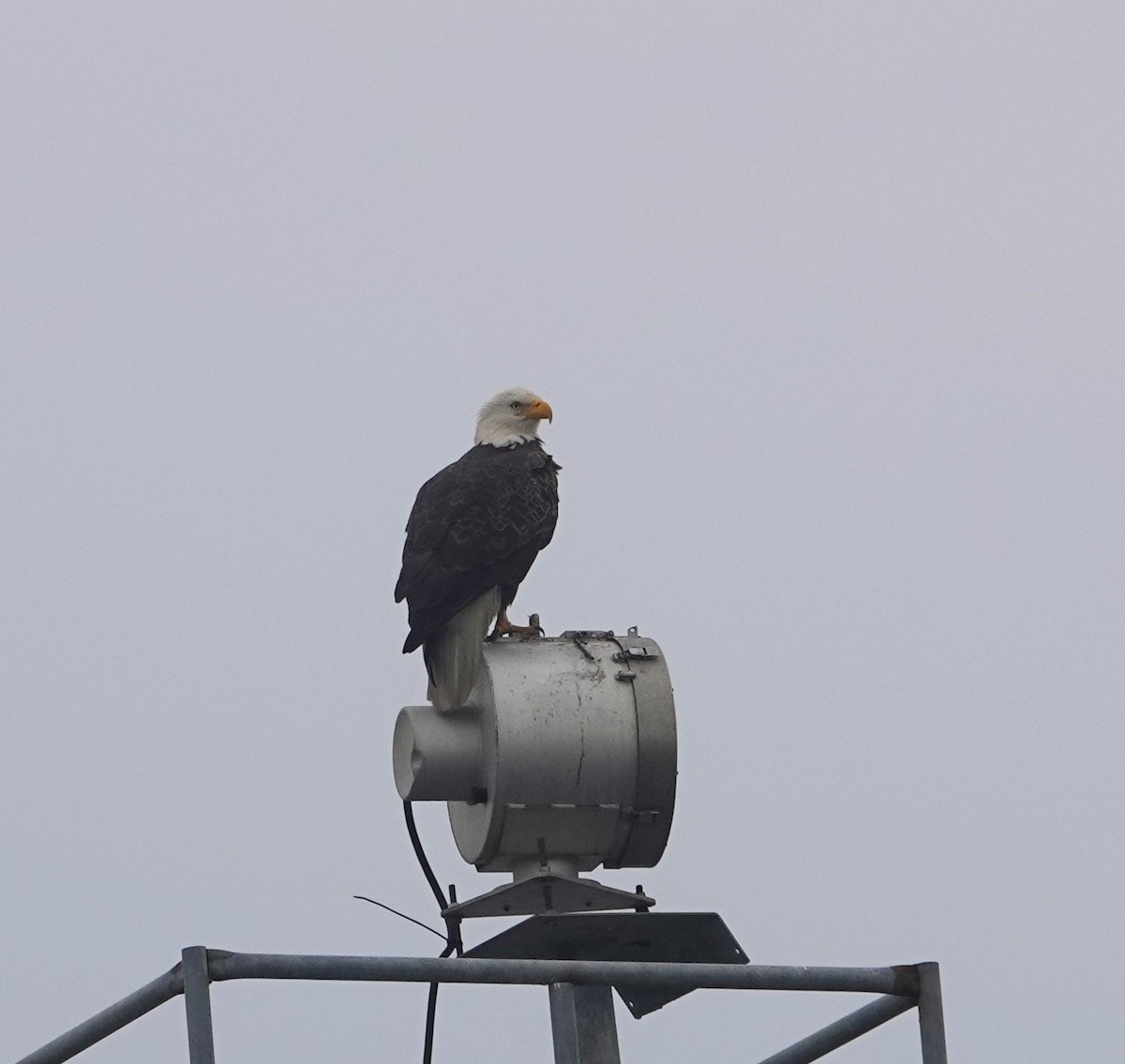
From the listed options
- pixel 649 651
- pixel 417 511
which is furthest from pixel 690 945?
pixel 417 511

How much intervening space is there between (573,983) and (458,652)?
308 cm

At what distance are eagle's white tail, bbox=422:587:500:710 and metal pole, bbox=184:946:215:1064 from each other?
10.3ft

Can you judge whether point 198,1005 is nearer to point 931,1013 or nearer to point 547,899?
point 931,1013

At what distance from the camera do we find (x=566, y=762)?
7770 millimetres

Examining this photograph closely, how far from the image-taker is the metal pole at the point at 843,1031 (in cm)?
628

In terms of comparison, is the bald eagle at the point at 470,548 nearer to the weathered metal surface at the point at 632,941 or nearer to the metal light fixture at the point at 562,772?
the metal light fixture at the point at 562,772

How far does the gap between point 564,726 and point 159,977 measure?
275 centimetres

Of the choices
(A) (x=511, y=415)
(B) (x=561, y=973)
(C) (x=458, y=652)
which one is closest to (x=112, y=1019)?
(B) (x=561, y=973)

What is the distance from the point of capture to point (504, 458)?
33.9ft

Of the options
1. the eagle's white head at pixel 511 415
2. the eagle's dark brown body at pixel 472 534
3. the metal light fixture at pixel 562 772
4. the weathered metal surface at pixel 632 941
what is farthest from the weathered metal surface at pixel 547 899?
the eagle's white head at pixel 511 415

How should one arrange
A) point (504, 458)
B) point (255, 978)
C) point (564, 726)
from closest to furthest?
point (255, 978)
point (564, 726)
point (504, 458)

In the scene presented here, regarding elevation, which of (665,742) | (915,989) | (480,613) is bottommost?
(915,989)

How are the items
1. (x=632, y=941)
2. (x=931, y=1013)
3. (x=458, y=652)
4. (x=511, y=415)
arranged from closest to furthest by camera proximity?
(x=931, y=1013) → (x=632, y=941) → (x=458, y=652) → (x=511, y=415)

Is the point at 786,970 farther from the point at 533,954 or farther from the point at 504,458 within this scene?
the point at 504,458
